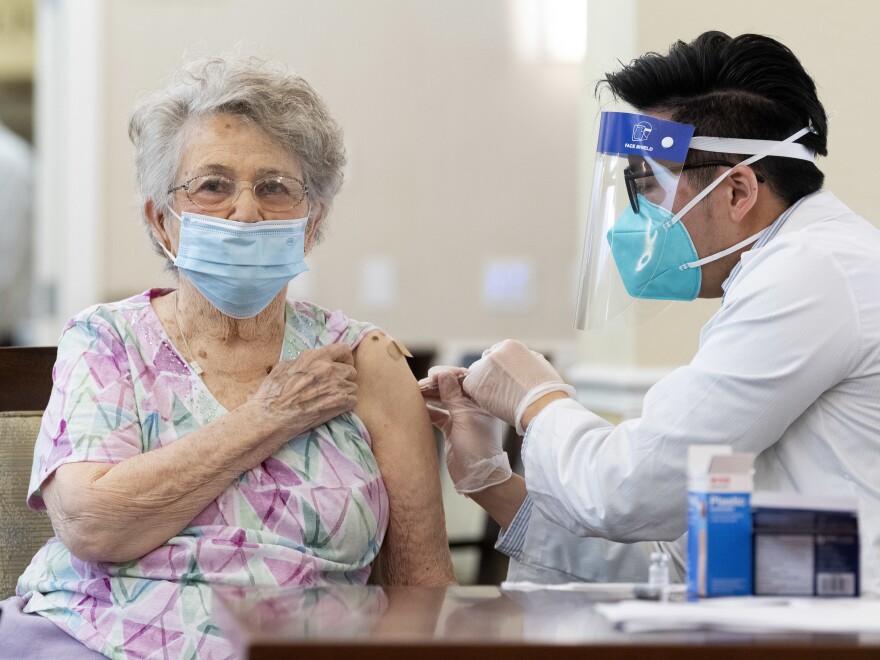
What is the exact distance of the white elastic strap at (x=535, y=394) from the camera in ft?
5.01

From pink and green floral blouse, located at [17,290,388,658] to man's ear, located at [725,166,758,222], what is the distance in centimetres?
65

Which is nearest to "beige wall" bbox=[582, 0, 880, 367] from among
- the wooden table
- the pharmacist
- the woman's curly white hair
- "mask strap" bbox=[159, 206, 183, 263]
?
the pharmacist

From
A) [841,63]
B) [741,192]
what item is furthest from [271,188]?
[841,63]

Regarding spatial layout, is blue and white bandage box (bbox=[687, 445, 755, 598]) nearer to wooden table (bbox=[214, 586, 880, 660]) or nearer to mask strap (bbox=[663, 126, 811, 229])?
wooden table (bbox=[214, 586, 880, 660])

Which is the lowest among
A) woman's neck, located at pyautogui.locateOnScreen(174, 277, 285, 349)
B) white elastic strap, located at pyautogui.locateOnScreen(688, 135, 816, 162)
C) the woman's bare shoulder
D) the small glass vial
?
the small glass vial

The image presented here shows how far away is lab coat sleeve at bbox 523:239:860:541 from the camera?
1.27 meters

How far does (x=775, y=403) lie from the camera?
1.28 meters

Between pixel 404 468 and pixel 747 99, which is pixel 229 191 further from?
pixel 747 99

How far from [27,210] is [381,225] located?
1.54 metres

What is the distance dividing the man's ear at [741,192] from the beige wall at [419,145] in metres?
3.02

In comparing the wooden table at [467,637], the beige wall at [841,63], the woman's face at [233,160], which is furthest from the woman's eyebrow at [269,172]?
the beige wall at [841,63]

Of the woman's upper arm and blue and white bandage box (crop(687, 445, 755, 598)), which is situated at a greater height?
blue and white bandage box (crop(687, 445, 755, 598))

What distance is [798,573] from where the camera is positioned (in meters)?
1.04

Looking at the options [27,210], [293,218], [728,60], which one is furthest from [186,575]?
[27,210]
